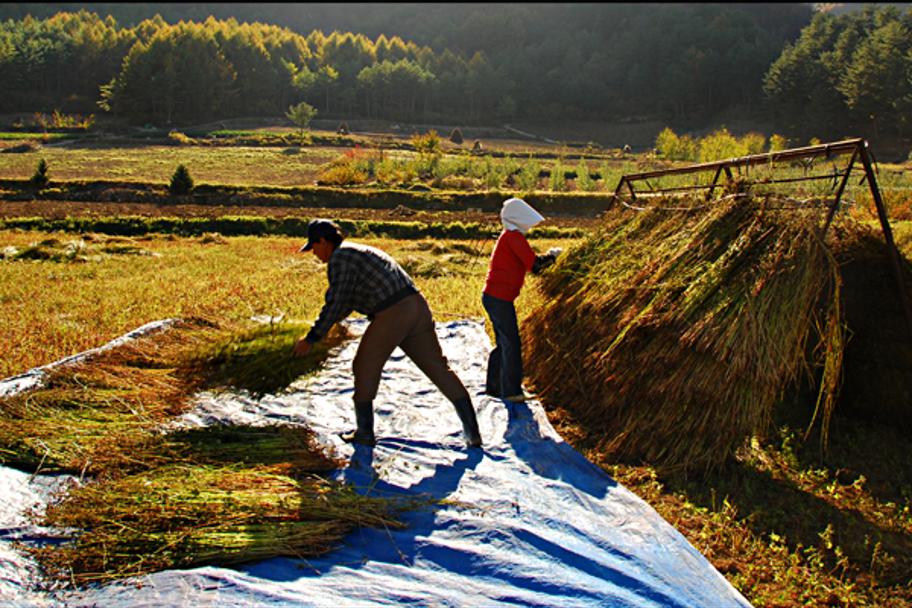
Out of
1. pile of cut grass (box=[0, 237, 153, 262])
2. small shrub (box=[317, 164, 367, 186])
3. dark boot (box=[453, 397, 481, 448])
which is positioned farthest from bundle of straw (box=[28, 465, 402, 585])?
small shrub (box=[317, 164, 367, 186])

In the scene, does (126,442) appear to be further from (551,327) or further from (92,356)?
(551,327)

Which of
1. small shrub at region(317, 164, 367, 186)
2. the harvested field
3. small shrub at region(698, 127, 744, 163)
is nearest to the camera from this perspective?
the harvested field

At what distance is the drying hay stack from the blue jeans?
1.46 ft

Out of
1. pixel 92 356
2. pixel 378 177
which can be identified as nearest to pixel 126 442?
pixel 92 356

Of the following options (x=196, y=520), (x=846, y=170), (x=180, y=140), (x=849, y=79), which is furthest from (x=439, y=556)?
(x=849, y=79)

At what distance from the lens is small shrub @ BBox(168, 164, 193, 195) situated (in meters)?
23.7

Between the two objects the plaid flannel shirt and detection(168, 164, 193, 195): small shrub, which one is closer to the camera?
the plaid flannel shirt

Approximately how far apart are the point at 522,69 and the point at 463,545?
93.0 m

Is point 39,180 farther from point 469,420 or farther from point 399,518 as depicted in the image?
point 399,518

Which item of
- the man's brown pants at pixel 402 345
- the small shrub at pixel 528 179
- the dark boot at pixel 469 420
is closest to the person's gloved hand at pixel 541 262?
the man's brown pants at pixel 402 345

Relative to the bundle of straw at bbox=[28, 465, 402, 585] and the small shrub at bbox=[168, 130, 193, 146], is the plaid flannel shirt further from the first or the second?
the small shrub at bbox=[168, 130, 193, 146]

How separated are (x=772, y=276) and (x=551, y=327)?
1.98 meters

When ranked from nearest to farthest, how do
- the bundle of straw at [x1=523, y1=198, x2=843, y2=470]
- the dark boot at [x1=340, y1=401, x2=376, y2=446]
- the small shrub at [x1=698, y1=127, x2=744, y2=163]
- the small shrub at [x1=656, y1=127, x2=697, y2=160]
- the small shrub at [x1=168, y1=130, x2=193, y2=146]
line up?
the bundle of straw at [x1=523, y1=198, x2=843, y2=470] → the dark boot at [x1=340, y1=401, x2=376, y2=446] → the small shrub at [x1=698, y1=127, x2=744, y2=163] → the small shrub at [x1=656, y1=127, x2=697, y2=160] → the small shrub at [x1=168, y1=130, x2=193, y2=146]

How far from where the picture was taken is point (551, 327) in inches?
218
